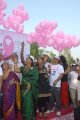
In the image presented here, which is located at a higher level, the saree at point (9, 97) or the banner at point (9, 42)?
the banner at point (9, 42)

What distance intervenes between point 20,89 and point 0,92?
48cm

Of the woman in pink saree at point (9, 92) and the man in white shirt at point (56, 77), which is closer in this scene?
the woman in pink saree at point (9, 92)

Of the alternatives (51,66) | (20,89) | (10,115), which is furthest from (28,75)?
(51,66)

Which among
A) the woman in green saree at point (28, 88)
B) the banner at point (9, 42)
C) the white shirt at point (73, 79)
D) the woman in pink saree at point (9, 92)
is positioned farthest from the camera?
the banner at point (9, 42)

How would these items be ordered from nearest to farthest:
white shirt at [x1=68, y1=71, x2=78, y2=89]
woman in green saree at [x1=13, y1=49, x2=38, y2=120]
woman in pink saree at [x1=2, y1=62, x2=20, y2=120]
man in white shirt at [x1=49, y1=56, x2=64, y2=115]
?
woman in pink saree at [x1=2, y1=62, x2=20, y2=120]
woman in green saree at [x1=13, y1=49, x2=38, y2=120]
man in white shirt at [x1=49, y1=56, x2=64, y2=115]
white shirt at [x1=68, y1=71, x2=78, y2=89]

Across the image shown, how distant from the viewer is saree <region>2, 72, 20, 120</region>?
6859 mm

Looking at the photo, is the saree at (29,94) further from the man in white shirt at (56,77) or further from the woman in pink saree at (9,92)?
the man in white shirt at (56,77)

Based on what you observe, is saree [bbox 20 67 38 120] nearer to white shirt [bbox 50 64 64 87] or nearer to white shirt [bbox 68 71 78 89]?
white shirt [bbox 50 64 64 87]

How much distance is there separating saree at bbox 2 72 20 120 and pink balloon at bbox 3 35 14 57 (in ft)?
13.4

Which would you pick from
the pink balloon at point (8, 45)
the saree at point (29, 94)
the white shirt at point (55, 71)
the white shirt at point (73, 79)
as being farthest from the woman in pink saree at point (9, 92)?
the pink balloon at point (8, 45)

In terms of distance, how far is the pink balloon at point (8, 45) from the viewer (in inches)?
430

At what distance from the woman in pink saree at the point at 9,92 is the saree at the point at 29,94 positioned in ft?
0.48

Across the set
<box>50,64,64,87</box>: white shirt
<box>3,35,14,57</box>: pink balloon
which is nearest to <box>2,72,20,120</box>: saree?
<box>50,64,64,87</box>: white shirt

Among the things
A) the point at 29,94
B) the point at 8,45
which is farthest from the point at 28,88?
the point at 8,45
